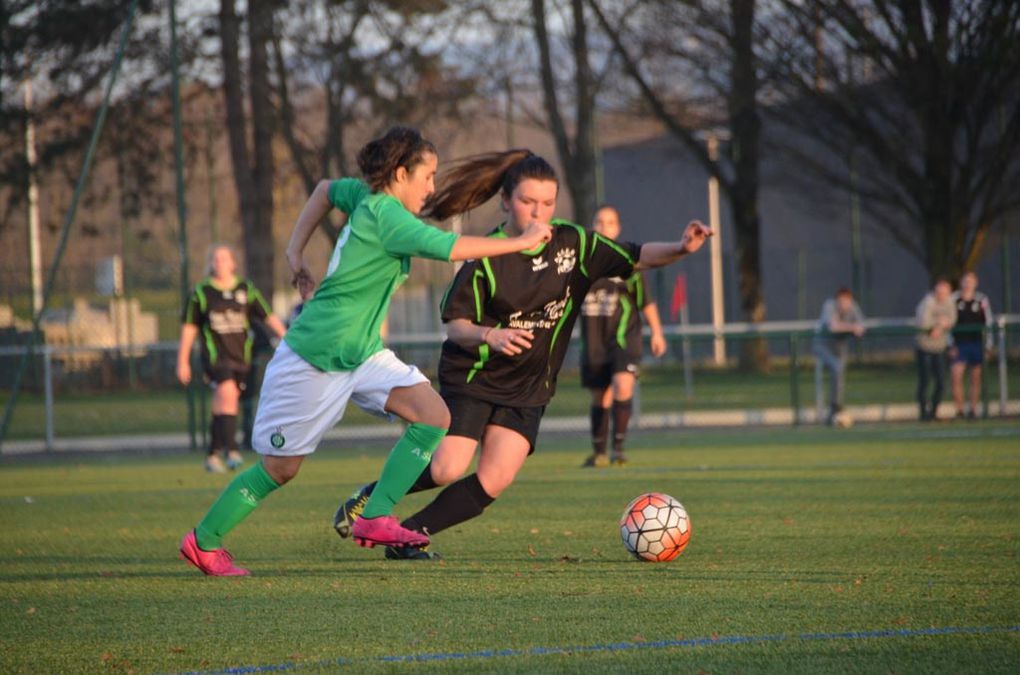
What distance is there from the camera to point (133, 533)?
7734 millimetres

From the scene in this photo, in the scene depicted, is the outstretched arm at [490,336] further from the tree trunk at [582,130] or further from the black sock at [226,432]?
the tree trunk at [582,130]

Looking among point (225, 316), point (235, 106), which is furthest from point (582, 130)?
point (225, 316)

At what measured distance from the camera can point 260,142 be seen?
23484 mm

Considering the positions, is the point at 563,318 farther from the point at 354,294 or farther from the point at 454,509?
the point at 354,294

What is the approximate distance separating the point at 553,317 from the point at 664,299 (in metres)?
24.8

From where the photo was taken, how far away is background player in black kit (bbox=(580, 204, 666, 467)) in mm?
11328

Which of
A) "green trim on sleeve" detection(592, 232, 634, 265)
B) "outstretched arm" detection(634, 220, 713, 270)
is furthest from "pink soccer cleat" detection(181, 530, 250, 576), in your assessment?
"outstretched arm" detection(634, 220, 713, 270)

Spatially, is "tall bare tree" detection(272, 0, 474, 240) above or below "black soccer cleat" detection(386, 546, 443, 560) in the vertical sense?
above

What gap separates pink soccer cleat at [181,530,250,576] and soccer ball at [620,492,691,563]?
1.67 meters

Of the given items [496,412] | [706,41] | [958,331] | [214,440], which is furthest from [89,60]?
[496,412]

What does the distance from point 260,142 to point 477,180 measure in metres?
18.0

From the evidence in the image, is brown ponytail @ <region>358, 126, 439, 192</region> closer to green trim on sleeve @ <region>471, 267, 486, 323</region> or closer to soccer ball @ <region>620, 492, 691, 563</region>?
green trim on sleeve @ <region>471, 267, 486, 323</region>

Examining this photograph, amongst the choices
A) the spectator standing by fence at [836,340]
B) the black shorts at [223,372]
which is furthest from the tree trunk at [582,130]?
the black shorts at [223,372]

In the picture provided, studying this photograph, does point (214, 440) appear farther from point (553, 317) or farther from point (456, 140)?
point (456, 140)
